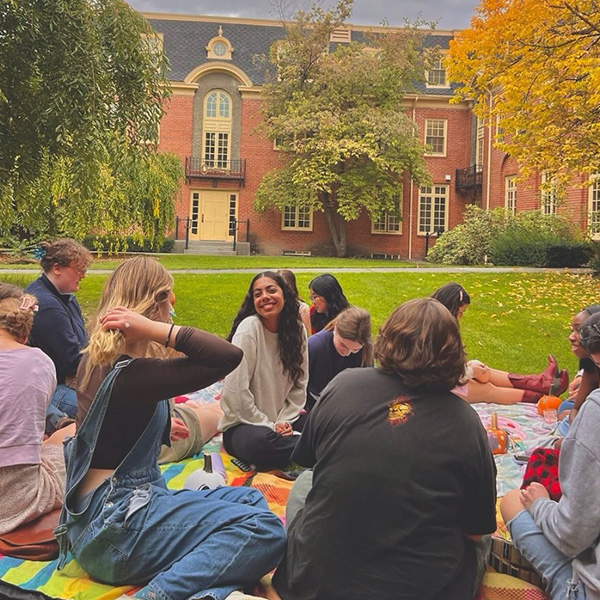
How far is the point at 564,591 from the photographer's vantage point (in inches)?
88.6

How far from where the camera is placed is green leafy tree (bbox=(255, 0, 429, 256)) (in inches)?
906

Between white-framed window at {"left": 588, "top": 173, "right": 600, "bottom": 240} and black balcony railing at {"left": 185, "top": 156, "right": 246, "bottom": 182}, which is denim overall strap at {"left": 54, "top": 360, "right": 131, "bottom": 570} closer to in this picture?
white-framed window at {"left": 588, "top": 173, "right": 600, "bottom": 240}

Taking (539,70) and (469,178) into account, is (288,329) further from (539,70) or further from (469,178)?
(469,178)

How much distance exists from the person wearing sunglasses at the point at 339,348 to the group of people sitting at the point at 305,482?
1.88 meters

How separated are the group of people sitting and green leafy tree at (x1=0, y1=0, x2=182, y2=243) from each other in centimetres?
533

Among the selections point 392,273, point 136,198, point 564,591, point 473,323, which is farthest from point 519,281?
point 564,591

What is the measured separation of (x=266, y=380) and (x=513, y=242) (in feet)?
49.4

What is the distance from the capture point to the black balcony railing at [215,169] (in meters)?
26.9

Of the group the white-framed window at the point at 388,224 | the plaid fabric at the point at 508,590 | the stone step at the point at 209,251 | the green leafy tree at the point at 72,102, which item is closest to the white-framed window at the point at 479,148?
the white-framed window at the point at 388,224

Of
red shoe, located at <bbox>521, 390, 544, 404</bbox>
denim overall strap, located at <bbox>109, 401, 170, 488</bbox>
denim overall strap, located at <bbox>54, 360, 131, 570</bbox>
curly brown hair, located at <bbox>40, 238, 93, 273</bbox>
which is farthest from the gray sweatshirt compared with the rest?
curly brown hair, located at <bbox>40, 238, 93, 273</bbox>

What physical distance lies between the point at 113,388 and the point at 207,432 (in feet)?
7.61

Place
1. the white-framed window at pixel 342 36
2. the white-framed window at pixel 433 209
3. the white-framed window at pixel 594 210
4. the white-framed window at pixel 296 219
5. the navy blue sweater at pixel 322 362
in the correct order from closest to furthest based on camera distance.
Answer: the navy blue sweater at pixel 322 362, the white-framed window at pixel 594 210, the white-framed window at pixel 296 219, the white-framed window at pixel 433 209, the white-framed window at pixel 342 36

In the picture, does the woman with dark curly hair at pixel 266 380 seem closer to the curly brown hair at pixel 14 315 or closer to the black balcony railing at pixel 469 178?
the curly brown hair at pixel 14 315

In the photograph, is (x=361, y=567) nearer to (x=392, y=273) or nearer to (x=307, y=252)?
(x=392, y=273)
